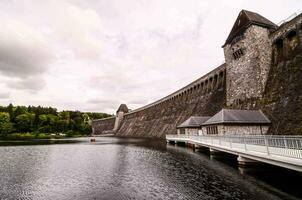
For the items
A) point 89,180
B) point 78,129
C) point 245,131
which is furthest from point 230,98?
point 78,129

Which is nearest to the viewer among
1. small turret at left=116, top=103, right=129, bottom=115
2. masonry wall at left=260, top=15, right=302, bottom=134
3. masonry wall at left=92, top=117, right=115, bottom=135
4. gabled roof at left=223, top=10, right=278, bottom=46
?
masonry wall at left=260, top=15, right=302, bottom=134

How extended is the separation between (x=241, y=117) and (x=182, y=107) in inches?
1330

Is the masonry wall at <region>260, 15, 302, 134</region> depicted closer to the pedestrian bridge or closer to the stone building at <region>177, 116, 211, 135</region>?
the pedestrian bridge

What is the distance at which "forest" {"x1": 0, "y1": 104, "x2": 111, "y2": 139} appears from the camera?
95.4 m

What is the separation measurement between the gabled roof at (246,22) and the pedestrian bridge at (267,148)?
70.0 feet

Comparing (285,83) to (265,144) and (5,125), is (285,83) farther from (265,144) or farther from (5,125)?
(5,125)

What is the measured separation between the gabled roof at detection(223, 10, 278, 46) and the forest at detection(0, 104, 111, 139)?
90.2m

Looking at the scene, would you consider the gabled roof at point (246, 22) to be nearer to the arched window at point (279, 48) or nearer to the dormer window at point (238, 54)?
the dormer window at point (238, 54)

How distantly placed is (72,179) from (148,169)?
6.24 m

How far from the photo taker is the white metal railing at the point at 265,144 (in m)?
11.0

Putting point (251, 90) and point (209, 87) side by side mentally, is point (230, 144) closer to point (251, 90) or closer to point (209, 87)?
point (251, 90)

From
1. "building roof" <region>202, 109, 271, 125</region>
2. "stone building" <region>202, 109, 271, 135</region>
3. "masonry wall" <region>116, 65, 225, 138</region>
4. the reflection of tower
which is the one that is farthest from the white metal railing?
the reflection of tower

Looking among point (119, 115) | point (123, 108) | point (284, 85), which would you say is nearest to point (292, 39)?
point (284, 85)

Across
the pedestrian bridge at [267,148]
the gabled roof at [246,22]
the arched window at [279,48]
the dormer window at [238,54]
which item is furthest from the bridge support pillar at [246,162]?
the gabled roof at [246,22]
